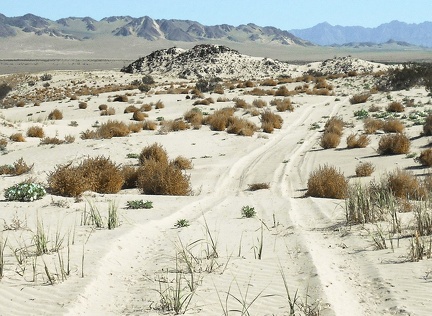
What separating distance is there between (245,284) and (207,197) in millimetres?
5357

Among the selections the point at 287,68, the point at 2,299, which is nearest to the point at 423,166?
the point at 2,299

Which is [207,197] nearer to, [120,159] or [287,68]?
[120,159]

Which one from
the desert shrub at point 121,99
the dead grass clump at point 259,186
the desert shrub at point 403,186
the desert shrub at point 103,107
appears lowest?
the dead grass clump at point 259,186

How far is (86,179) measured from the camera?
35.1 feet

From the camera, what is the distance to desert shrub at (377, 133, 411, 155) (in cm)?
1439

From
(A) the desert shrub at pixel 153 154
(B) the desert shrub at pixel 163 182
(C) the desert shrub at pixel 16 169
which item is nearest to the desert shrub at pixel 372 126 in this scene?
(A) the desert shrub at pixel 153 154

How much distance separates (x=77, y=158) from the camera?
14.9 metres

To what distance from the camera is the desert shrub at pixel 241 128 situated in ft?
64.2

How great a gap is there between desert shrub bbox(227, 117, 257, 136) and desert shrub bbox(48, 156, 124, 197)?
817 centimetres

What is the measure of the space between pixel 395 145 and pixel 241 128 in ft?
22.3

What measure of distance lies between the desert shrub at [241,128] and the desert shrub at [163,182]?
26.3 ft

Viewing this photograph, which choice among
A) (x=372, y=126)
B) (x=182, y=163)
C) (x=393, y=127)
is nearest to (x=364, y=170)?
(x=182, y=163)

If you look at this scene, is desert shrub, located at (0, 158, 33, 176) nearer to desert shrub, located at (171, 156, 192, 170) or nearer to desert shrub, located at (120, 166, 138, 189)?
desert shrub, located at (120, 166, 138, 189)

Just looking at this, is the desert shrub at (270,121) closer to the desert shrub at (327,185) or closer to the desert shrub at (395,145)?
the desert shrub at (395,145)
